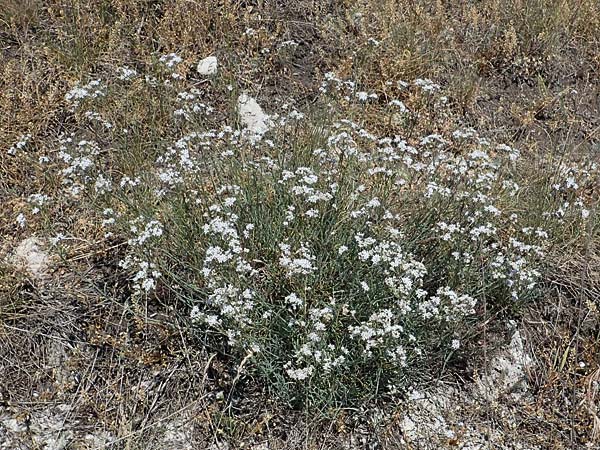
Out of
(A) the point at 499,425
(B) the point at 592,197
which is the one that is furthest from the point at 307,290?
(B) the point at 592,197

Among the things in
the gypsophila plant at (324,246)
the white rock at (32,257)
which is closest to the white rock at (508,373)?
the gypsophila plant at (324,246)

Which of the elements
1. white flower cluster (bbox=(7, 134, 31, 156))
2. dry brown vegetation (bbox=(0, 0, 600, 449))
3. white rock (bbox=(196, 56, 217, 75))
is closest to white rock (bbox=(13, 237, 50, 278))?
dry brown vegetation (bbox=(0, 0, 600, 449))

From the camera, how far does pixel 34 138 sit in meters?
4.39

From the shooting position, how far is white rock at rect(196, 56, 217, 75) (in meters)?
4.95

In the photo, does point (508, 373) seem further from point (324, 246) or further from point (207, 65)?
point (207, 65)

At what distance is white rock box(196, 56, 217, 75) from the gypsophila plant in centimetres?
83

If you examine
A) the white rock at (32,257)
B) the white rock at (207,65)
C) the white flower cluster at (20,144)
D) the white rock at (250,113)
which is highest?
the white rock at (207,65)

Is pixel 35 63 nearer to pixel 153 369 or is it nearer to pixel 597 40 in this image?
pixel 153 369

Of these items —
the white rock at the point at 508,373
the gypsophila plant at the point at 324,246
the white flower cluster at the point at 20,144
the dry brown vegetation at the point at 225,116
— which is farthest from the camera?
the white flower cluster at the point at 20,144

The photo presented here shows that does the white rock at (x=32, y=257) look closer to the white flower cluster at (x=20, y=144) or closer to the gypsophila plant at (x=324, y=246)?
the gypsophila plant at (x=324, y=246)

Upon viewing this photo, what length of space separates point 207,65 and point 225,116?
55cm

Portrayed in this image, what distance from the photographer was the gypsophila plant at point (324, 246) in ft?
9.80

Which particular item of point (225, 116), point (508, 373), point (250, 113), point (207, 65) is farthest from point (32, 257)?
point (508, 373)

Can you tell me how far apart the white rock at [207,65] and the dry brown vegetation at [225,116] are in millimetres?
104
